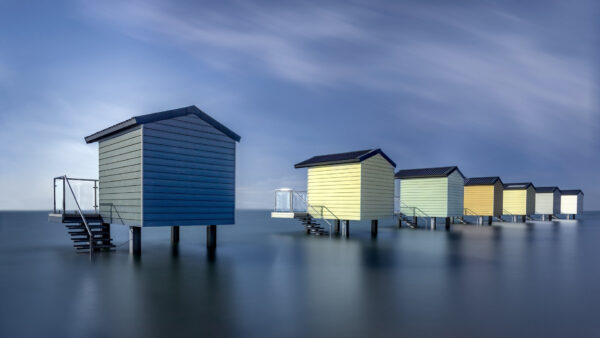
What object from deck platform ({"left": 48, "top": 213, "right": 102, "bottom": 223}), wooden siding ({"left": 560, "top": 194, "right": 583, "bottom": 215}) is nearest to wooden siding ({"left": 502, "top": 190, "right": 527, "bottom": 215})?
wooden siding ({"left": 560, "top": 194, "right": 583, "bottom": 215})

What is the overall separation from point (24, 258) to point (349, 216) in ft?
53.1

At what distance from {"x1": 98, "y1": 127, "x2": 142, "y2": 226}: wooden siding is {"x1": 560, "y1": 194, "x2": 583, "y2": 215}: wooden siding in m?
60.1

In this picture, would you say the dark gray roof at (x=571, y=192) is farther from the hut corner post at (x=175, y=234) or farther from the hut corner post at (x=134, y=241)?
the hut corner post at (x=134, y=241)

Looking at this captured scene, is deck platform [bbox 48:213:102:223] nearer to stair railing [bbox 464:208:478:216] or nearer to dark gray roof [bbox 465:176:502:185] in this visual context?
stair railing [bbox 464:208:478:216]

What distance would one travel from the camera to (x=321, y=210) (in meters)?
23.6

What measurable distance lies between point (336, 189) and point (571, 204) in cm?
4950

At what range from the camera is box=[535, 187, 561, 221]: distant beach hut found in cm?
4994

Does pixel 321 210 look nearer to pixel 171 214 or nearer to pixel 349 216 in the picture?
pixel 349 216

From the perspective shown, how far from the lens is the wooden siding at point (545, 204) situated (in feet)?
164

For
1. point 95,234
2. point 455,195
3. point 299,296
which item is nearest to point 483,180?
point 455,195

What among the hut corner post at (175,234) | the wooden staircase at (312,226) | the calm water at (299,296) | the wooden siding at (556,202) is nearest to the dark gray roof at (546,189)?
the wooden siding at (556,202)

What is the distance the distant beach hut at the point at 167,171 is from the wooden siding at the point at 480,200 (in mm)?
28585

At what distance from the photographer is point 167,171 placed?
47.1 feet

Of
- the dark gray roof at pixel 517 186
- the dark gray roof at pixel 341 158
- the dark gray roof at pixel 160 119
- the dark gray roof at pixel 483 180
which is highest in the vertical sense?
the dark gray roof at pixel 160 119
